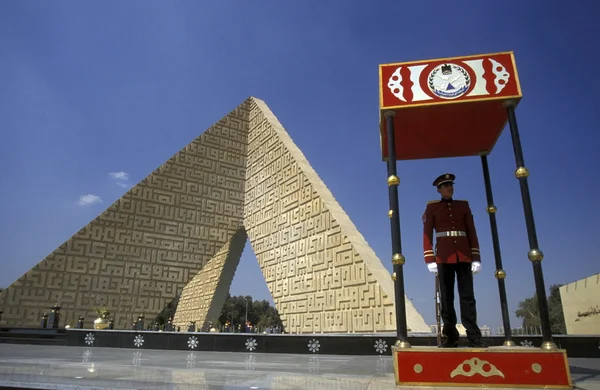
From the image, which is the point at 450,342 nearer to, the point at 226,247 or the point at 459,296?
the point at 459,296

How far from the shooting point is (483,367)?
2.09 meters

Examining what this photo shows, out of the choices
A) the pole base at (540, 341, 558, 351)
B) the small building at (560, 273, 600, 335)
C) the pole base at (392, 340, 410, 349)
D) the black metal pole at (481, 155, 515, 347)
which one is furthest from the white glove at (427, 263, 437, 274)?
the small building at (560, 273, 600, 335)

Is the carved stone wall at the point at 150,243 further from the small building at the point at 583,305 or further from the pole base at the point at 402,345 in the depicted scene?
the small building at the point at 583,305

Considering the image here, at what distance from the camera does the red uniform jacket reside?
2.62 m

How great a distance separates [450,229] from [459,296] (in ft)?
1.45

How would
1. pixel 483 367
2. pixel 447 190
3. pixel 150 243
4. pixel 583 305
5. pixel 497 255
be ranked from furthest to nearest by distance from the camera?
1. pixel 583 305
2. pixel 150 243
3. pixel 497 255
4. pixel 447 190
5. pixel 483 367

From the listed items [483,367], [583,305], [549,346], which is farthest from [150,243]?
[583,305]

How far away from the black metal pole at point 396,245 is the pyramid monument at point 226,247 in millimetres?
4096

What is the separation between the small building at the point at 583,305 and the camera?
578 inches

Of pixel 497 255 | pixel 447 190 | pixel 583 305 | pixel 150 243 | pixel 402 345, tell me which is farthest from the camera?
pixel 583 305

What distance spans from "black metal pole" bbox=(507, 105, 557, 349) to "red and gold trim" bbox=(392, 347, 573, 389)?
0.13 meters

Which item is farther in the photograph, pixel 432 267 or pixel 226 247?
pixel 226 247

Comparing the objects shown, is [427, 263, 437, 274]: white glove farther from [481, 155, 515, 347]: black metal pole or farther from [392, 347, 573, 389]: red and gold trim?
[481, 155, 515, 347]: black metal pole

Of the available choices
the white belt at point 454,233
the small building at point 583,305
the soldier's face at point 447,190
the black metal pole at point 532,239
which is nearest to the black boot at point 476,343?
the black metal pole at point 532,239
